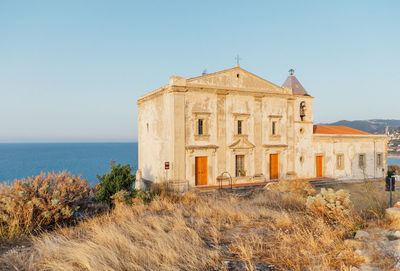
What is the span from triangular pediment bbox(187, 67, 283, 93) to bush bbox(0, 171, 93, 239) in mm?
11479

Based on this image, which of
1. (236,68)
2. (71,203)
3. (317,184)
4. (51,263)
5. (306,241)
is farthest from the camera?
(317,184)

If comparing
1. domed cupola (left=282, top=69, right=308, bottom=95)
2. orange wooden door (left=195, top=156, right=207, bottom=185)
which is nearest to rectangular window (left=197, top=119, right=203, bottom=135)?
orange wooden door (left=195, top=156, right=207, bottom=185)

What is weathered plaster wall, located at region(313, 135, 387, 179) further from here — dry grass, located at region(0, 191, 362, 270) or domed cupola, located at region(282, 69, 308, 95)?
dry grass, located at region(0, 191, 362, 270)

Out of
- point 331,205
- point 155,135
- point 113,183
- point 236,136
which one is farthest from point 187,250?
point 155,135

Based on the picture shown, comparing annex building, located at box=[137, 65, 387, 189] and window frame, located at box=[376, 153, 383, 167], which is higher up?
annex building, located at box=[137, 65, 387, 189]

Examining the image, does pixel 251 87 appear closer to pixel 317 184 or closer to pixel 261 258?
pixel 317 184

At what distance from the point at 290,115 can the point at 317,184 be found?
5.83m

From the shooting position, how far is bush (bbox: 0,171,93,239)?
6.75m

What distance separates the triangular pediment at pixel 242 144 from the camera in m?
19.0

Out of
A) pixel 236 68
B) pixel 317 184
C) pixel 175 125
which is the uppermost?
pixel 236 68

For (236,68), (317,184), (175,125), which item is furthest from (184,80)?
(317,184)

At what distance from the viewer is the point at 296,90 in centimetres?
2348

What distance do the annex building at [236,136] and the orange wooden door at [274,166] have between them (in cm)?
3

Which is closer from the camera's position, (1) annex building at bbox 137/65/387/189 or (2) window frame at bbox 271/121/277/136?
(1) annex building at bbox 137/65/387/189
